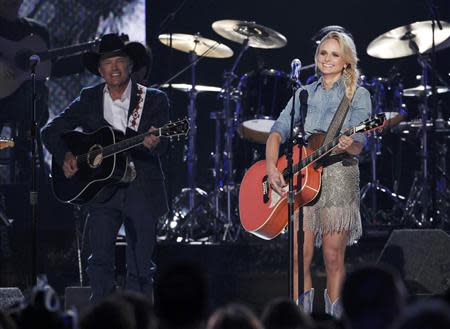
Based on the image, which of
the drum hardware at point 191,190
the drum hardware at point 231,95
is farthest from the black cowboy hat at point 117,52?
the drum hardware at point 231,95

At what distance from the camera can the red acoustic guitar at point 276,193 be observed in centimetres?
601

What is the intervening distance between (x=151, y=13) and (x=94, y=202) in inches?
207

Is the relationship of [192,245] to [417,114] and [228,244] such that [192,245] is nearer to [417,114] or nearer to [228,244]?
[228,244]

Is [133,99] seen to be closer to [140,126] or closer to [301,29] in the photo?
[140,126]

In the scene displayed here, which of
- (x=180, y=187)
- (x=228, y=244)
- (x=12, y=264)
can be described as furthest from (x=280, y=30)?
(x=12, y=264)

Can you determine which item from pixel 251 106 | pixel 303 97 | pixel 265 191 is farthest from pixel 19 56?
pixel 303 97

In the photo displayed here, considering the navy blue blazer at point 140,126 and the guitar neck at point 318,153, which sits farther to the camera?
the navy blue blazer at point 140,126

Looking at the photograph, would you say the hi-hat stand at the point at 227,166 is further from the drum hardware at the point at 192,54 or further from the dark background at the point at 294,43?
the dark background at the point at 294,43

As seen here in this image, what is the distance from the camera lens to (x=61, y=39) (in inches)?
404

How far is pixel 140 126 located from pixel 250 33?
12.9 ft

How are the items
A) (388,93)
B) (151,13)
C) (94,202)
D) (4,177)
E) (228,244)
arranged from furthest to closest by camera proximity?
(151,13) → (388,93) → (4,177) → (228,244) → (94,202)

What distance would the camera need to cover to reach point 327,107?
6312 millimetres

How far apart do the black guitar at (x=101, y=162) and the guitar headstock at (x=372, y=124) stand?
58.6 inches

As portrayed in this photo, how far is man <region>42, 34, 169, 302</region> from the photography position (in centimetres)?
672
